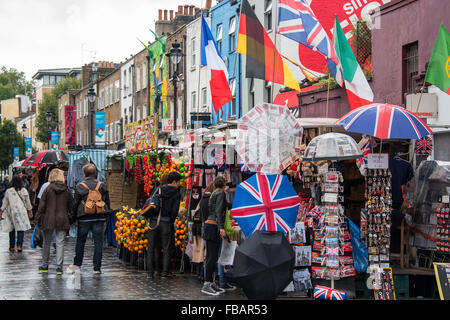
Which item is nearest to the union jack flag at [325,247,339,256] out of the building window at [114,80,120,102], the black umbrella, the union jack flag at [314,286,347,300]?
the union jack flag at [314,286,347,300]

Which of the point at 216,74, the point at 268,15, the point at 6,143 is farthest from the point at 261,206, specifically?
the point at 6,143

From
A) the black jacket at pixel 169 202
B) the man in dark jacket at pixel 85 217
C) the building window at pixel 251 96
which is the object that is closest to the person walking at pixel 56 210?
the man in dark jacket at pixel 85 217

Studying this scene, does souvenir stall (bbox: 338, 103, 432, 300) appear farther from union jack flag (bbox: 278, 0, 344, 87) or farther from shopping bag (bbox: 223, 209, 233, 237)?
shopping bag (bbox: 223, 209, 233, 237)

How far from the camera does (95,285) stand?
12836 mm

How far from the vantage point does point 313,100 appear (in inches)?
989

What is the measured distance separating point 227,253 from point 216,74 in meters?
4.66

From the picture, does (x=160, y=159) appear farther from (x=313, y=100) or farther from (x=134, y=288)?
(x=313, y=100)

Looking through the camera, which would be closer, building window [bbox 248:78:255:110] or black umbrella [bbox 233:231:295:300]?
black umbrella [bbox 233:231:295:300]

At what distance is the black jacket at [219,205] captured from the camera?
471 inches

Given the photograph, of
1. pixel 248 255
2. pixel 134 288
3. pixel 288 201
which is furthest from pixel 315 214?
pixel 134 288

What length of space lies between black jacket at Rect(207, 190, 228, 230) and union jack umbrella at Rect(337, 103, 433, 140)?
251 cm

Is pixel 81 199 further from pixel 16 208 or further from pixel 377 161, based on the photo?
pixel 377 161

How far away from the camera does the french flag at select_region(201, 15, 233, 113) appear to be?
15.4m
